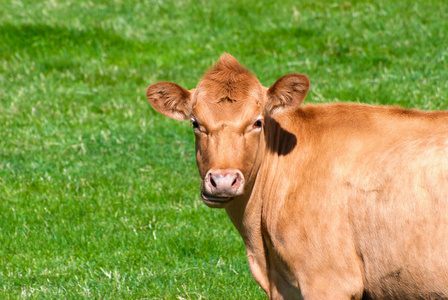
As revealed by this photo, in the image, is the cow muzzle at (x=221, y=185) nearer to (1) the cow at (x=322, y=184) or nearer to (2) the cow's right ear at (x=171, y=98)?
(1) the cow at (x=322, y=184)

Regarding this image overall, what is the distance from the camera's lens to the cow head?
18.8 ft

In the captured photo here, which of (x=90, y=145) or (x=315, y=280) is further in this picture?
(x=90, y=145)

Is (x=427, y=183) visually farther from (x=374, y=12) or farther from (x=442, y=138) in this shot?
(x=374, y=12)

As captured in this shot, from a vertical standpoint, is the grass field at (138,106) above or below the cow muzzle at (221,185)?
below

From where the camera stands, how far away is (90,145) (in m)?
11.8

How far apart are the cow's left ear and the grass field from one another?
2215 millimetres

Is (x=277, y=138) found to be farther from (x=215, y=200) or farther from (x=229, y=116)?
(x=215, y=200)

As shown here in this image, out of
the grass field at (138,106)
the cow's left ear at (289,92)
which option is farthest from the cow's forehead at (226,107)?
the grass field at (138,106)

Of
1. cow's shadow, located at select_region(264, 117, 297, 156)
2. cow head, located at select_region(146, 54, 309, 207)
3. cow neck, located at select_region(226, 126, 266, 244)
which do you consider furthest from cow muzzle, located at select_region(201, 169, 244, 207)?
cow's shadow, located at select_region(264, 117, 297, 156)

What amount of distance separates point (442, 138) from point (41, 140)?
8.11m

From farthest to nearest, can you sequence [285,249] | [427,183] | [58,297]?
[58,297], [285,249], [427,183]

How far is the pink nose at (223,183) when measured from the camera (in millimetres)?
5586

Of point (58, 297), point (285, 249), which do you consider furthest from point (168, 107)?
point (58, 297)

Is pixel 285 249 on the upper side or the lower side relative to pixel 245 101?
lower
